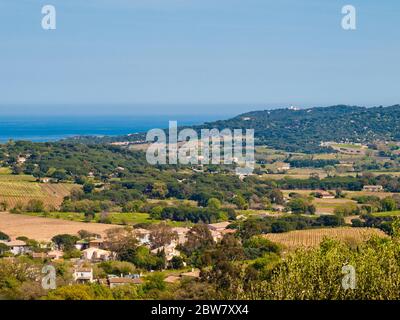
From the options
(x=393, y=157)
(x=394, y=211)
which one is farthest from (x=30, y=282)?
(x=393, y=157)

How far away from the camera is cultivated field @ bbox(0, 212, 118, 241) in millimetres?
33406

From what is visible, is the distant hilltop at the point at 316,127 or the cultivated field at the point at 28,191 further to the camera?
the distant hilltop at the point at 316,127

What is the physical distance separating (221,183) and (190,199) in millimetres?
5199

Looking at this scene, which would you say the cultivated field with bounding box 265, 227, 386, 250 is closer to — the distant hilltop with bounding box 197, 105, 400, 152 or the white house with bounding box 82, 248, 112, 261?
the white house with bounding box 82, 248, 112, 261

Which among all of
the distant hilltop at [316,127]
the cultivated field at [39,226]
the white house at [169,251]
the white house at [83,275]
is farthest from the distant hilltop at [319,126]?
the white house at [83,275]

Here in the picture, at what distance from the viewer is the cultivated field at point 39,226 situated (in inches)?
1315

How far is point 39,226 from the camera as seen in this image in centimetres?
3559

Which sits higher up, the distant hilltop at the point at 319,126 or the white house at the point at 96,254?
the distant hilltop at the point at 319,126

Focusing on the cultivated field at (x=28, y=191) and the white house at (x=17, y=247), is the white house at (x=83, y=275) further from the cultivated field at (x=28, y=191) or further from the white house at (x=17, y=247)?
the cultivated field at (x=28, y=191)

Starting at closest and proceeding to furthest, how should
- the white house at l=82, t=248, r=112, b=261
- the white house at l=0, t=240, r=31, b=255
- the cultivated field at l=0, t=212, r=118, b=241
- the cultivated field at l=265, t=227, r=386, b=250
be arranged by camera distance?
the white house at l=82, t=248, r=112, b=261 < the white house at l=0, t=240, r=31, b=255 < the cultivated field at l=265, t=227, r=386, b=250 < the cultivated field at l=0, t=212, r=118, b=241

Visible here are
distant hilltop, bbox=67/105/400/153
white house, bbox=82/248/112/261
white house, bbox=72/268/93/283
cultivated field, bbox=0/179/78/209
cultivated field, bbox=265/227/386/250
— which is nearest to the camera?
white house, bbox=72/268/93/283

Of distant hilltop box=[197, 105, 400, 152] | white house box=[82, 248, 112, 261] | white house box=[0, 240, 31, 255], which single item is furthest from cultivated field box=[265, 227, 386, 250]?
distant hilltop box=[197, 105, 400, 152]

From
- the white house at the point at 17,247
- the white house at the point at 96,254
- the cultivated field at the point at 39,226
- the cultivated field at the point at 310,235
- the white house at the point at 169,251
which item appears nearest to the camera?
the white house at the point at 96,254

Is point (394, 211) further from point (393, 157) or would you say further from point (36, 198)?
point (393, 157)
